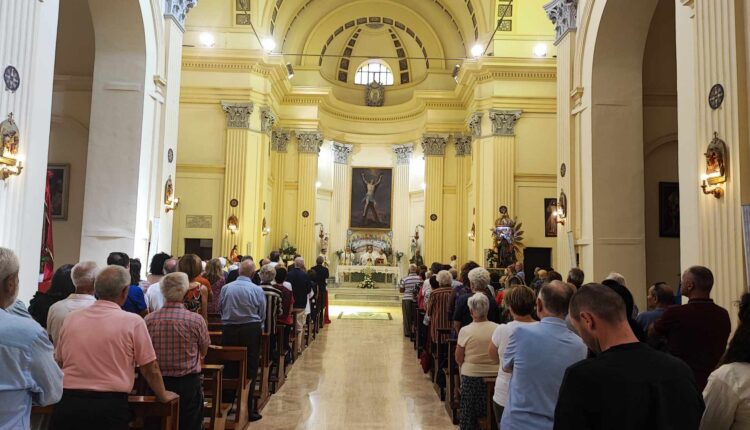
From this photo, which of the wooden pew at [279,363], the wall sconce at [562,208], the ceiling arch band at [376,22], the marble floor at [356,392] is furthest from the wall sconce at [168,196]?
the ceiling arch band at [376,22]

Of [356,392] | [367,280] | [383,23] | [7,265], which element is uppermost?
[383,23]

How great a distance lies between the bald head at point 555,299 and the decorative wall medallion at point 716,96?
3890 millimetres

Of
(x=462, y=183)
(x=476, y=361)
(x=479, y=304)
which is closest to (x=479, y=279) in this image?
(x=479, y=304)

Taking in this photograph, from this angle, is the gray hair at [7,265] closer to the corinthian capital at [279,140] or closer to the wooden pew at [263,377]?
the wooden pew at [263,377]

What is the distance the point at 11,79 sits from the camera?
246 inches

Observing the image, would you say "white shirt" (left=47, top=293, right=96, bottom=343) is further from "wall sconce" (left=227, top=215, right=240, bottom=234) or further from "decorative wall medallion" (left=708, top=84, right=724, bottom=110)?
"wall sconce" (left=227, top=215, right=240, bottom=234)

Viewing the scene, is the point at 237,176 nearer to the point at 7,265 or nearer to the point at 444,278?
the point at 444,278

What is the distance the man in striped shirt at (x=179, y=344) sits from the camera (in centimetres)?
403

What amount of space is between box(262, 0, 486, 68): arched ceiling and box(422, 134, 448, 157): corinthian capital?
11.4ft

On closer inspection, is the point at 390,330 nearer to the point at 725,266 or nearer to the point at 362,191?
the point at 725,266

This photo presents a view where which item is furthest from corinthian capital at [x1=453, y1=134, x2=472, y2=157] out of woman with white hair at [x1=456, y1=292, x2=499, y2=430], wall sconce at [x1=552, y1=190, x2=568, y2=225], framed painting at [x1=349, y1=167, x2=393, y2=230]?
woman with white hair at [x1=456, y1=292, x2=499, y2=430]

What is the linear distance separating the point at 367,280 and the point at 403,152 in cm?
611

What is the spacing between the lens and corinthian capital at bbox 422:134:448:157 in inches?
897

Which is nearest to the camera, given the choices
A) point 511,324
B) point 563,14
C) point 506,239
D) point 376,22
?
point 511,324
